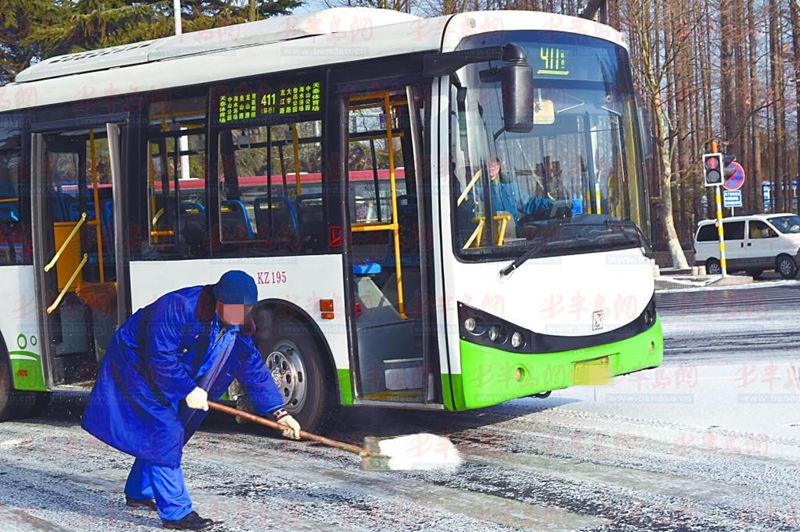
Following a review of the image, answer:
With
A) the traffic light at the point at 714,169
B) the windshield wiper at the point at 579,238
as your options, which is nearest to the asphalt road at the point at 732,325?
the traffic light at the point at 714,169

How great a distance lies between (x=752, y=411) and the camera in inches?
361

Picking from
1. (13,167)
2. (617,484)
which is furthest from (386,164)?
(13,167)

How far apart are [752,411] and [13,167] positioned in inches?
282

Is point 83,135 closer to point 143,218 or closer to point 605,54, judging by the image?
point 143,218

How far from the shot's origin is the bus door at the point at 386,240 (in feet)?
27.6

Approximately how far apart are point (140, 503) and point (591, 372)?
358 centimetres

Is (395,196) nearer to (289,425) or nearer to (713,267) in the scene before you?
(289,425)

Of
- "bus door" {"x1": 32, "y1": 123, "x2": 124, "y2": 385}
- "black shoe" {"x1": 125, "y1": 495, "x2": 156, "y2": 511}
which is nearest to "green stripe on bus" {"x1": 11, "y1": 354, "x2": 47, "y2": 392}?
"bus door" {"x1": 32, "y1": 123, "x2": 124, "y2": 385}

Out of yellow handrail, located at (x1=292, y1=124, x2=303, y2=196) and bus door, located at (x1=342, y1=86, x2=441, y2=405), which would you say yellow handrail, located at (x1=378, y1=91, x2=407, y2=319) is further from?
yellow handrail, located at (x1=292, y1=124, x2=303, y2=196)

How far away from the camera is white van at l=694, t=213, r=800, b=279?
1161 inches

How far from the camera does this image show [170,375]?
5.95 meters

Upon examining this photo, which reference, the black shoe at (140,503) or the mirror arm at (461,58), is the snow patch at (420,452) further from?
the mirror arm at (461,58)

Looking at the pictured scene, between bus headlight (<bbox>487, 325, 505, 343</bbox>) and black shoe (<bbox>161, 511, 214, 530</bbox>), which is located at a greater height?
bus headlight (<bbox>487, 325, 505, 343</bbox>)

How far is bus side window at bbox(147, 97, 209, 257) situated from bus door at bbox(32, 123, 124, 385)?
888mm
